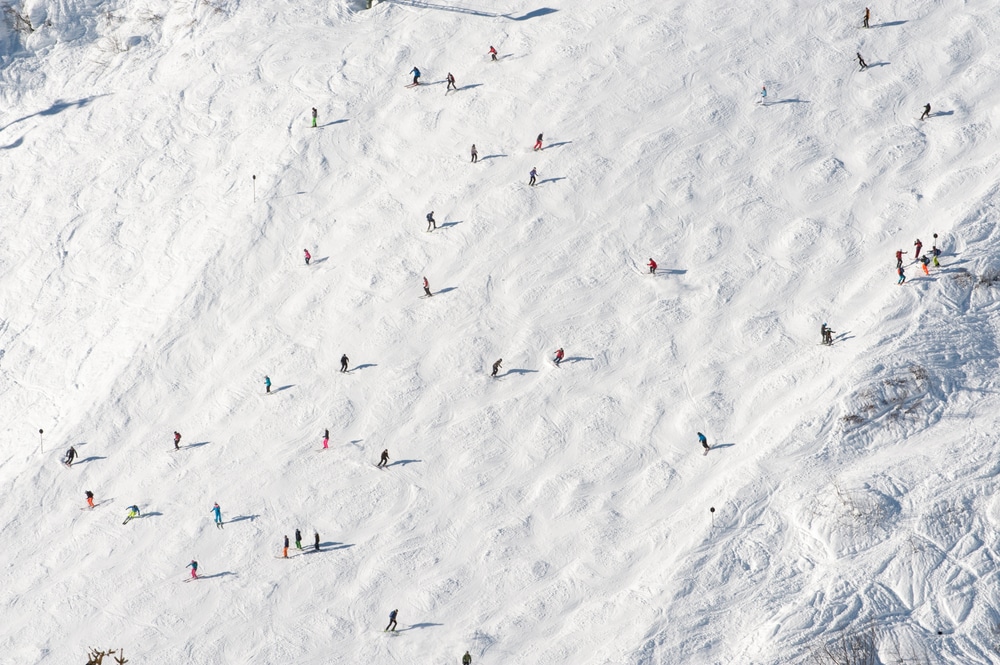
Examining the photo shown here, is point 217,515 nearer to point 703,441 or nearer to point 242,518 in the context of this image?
point 242,518

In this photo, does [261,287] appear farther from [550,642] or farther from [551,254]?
[550,642]

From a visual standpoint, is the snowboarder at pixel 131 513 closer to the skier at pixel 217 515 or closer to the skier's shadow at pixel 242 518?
the skier at pixel 217 515

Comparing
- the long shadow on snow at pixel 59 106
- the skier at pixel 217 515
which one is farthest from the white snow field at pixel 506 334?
the skier at pixel 217 515

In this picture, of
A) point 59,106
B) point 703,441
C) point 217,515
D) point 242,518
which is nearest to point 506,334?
point 703,441

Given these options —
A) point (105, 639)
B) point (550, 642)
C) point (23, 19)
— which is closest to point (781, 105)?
point (550, 642)

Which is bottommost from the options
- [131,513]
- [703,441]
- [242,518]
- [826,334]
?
[242,518]

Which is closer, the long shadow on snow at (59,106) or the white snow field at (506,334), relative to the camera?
the white snow field at (506,334)

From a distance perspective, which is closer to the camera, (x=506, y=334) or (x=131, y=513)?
(x=131, y=513)
